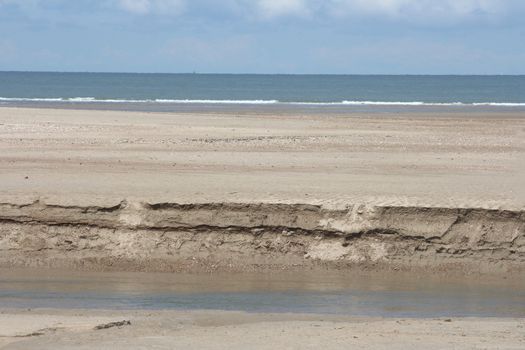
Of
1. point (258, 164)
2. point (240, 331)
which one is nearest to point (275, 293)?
point (240, 331)

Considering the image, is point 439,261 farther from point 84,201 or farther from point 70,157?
point 70,157

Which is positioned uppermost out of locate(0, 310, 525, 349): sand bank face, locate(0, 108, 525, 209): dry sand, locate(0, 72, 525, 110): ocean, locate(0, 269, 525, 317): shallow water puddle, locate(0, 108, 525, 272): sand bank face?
locate(0, 72, 525, 110): ocean

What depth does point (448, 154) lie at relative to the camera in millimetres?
17984

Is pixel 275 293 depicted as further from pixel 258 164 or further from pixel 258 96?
pixel 258 96

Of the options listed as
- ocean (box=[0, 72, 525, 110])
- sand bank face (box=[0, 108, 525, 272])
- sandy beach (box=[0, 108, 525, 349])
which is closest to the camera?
sandy beach (box=[0, 108, 525, 349])

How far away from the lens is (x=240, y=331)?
25.7 feet

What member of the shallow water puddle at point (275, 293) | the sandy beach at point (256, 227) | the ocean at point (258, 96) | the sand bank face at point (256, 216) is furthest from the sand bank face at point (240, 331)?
the ocean at point (258, 96)

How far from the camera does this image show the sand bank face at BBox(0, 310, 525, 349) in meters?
7.30

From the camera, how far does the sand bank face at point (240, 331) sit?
24.0 ft

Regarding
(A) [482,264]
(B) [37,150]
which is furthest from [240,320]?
(B) [37,150]

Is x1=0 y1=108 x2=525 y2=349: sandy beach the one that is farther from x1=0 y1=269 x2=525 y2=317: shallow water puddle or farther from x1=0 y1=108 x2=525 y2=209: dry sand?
x1=0 y1=269 x2=525 y2=317: shallow water puddle

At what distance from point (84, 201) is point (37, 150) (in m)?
6.46

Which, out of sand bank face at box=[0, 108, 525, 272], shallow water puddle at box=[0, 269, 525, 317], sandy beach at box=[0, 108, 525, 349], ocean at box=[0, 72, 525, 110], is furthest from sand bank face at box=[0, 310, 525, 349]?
ocean at box=[0, 72, 525, 110]

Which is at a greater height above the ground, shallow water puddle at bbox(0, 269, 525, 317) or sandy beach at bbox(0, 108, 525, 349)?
sandy beach at bbox(0, 108, 525, 349)
